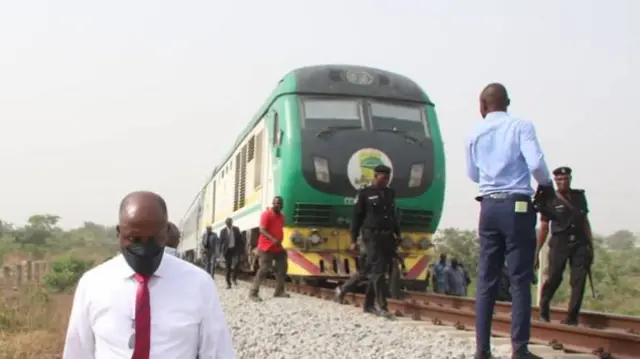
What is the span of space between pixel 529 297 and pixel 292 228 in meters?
6.98

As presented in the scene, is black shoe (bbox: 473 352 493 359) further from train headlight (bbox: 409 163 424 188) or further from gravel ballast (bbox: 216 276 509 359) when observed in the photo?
train headlight (bbox: 409 163 424 188)

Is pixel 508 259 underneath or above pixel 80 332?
above

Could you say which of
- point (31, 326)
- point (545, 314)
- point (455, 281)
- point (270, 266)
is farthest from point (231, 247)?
point (545, 314)

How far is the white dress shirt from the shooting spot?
2453mm

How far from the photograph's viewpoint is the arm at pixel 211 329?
2514 mm

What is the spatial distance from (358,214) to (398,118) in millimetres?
4333

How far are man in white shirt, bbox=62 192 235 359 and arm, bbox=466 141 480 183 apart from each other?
127 inches

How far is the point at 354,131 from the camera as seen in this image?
1208cm

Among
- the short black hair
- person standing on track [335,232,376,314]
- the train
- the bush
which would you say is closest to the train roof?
the train

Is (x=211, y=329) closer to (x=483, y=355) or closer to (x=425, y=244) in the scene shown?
(x=483, y=355)

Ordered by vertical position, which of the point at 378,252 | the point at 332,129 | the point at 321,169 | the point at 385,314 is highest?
the point at 332,129

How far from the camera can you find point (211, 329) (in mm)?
2521

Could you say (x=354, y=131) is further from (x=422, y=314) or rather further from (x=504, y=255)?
(x=504, y=255)

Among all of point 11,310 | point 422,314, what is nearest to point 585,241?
point 422,314
